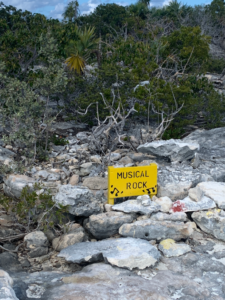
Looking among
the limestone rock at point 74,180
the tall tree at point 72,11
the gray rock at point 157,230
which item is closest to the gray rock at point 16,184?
the limestone rock at point 74,180

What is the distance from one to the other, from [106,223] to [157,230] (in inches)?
25.3

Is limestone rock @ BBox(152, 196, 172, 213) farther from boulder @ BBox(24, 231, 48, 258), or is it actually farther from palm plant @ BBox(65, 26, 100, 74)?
palm plant @ BBox(65, 26, 100, 74)

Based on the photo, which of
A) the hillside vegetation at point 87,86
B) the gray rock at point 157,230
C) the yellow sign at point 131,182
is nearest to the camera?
the gray rock at point 157,230

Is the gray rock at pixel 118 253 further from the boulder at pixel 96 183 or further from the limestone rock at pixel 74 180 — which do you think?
the limestone rock at pixel 74 180

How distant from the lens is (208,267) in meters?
3.42

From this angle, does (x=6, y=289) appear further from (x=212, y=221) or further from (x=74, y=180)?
(x=74, y=180)

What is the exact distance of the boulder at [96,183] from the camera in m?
5.17

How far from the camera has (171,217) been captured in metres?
4.16

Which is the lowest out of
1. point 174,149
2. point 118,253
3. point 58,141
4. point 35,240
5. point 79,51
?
point 35,240

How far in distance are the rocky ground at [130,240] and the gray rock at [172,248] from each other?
1 centimetres

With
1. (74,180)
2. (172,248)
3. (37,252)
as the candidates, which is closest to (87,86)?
(74,180)

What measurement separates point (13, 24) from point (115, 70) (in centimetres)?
298

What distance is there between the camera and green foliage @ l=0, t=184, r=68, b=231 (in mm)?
4219

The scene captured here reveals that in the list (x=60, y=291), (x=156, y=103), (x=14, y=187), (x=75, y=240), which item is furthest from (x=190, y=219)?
(x=156, y=103)
